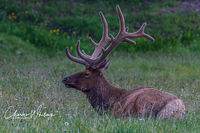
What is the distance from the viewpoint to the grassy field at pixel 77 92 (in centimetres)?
503

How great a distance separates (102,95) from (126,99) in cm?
57

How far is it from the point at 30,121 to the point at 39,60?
8671mm

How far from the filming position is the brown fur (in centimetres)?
607

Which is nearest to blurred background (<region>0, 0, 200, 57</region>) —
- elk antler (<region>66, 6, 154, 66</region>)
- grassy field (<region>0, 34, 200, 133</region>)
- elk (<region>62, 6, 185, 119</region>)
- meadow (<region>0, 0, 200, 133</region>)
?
meadow (<region>0, 0, 200, 133</region>)

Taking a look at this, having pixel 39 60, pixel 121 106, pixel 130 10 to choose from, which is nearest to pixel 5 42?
pixel 39 60

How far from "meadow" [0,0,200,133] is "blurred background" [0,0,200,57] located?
35 mm

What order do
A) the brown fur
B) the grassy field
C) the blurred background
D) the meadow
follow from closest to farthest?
the grassy field < the meadow < the brown fur < the blurred background

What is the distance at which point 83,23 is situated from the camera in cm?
1614

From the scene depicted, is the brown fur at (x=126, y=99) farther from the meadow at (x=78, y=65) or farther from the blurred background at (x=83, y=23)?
the blurred background at (x=83, y=23)

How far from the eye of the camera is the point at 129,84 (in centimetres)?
983
